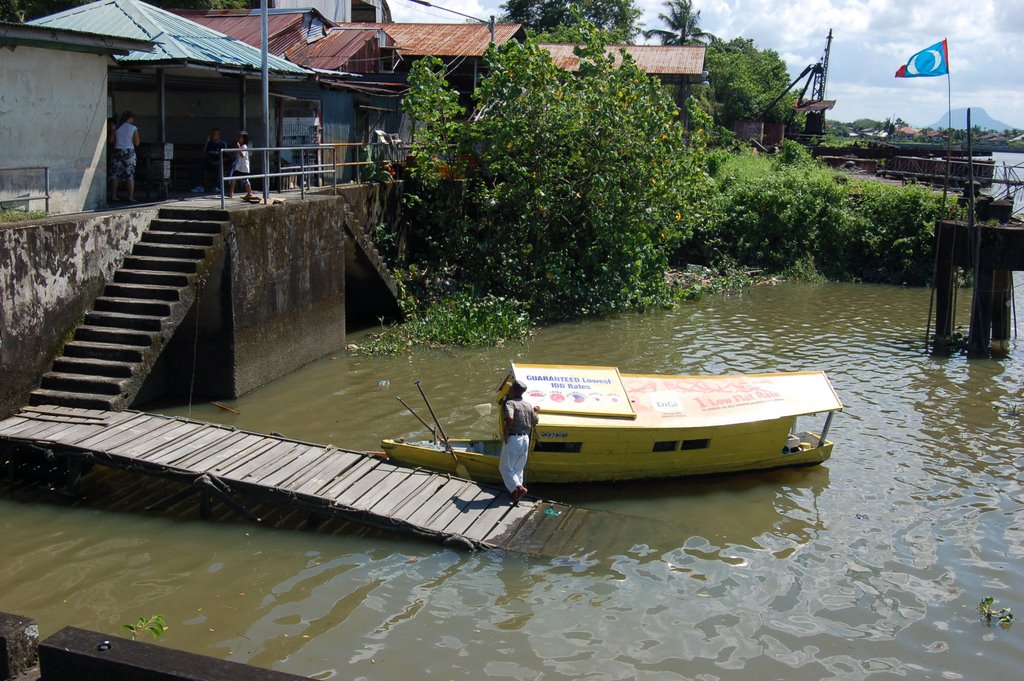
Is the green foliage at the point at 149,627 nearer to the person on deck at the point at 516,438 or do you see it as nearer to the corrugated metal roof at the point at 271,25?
the person on deck at the point at 516,438

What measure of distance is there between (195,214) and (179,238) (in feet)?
2.23

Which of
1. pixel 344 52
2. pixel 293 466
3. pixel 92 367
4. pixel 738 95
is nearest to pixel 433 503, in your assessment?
pixel 293 466

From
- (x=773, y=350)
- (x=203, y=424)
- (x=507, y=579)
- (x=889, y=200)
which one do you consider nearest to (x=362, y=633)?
(x=507, y=579)

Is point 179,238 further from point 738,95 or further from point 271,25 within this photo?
point 738,95

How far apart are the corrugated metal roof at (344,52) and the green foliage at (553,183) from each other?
636 cm

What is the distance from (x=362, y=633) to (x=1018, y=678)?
6609mm

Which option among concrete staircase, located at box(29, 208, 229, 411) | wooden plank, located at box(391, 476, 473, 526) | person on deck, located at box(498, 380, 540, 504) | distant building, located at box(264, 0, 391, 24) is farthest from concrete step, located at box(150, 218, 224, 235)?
distant building, located at box(264, 0, 391, 24)

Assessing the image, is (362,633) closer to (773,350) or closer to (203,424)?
(203,424)

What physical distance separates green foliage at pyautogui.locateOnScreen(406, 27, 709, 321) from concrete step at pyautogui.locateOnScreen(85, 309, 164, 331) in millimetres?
10107

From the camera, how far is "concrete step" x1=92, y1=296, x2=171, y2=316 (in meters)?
15.1

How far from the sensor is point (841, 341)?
2336 cm

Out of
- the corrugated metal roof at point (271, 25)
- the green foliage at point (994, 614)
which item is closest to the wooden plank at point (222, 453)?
the green foliage at point (994, 614)

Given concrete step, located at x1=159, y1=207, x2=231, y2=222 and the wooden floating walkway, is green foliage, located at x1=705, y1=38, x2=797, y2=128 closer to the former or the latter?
concrete step, located at x1=159, y1=207, x2=231, y2=222

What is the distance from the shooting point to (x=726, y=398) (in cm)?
1399
